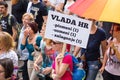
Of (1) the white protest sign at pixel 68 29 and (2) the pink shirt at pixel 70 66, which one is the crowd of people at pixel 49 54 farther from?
(1) the white protest sign at pixel 68 29

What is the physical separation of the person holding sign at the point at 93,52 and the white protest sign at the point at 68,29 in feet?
4.70

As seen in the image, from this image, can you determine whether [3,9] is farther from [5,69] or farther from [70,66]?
[5,69]

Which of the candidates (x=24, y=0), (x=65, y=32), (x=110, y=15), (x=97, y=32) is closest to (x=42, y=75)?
(x=97, y=32)

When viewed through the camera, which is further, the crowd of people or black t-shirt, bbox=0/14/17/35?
black t-shirt, bbox=0/14/17/35

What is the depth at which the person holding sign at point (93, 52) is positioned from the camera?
6.69m

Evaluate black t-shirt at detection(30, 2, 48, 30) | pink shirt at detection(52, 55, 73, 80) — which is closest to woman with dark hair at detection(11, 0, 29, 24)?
black t-shirt at detection(30, 2, 48, 30)

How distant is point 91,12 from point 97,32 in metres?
1.42

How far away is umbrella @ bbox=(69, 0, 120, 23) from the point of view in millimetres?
5083

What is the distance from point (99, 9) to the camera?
532 centimetres

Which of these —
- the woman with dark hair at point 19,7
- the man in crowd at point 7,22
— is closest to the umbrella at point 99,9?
the man in crowd at point 7,22

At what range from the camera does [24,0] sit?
10.4m

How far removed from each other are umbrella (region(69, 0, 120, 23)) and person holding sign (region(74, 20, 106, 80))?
1262 millimetres

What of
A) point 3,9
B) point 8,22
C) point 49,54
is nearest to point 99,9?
point 49,54

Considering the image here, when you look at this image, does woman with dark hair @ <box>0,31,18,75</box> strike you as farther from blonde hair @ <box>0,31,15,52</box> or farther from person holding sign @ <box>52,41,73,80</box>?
person holding sign @ <box>52,41,73,80</box>
